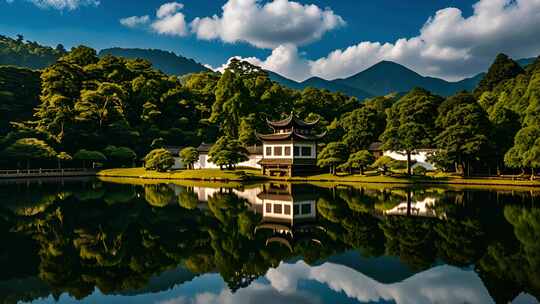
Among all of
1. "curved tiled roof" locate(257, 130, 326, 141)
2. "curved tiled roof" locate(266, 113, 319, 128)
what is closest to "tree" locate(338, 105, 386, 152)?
"curved tiled roof" locate(257, 130, 326, 141)

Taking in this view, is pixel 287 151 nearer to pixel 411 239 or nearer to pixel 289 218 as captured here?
pixel 289 218

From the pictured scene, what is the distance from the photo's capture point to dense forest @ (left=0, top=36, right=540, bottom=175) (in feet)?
120

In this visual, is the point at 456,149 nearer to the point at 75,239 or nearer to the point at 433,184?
the point at 433,184

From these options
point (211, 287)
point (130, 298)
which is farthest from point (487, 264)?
point (130, 298)

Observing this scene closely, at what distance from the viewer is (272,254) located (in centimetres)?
1166

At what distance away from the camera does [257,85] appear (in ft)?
200

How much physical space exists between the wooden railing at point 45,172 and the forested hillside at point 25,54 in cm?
9352

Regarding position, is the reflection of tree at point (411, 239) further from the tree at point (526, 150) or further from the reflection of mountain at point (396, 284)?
the tree at point (526, 150)

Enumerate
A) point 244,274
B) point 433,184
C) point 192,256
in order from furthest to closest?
point 433,184
point 192,256
point 244,274

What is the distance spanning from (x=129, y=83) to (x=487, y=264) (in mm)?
62507

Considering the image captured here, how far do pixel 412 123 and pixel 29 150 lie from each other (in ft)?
133

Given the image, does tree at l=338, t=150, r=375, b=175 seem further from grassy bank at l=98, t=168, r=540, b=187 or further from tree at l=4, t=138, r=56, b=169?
tree at l=4, t=138, r=56, b=169

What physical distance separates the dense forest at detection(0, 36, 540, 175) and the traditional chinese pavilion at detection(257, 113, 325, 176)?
2951mm

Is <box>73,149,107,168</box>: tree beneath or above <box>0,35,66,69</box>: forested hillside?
beneath
